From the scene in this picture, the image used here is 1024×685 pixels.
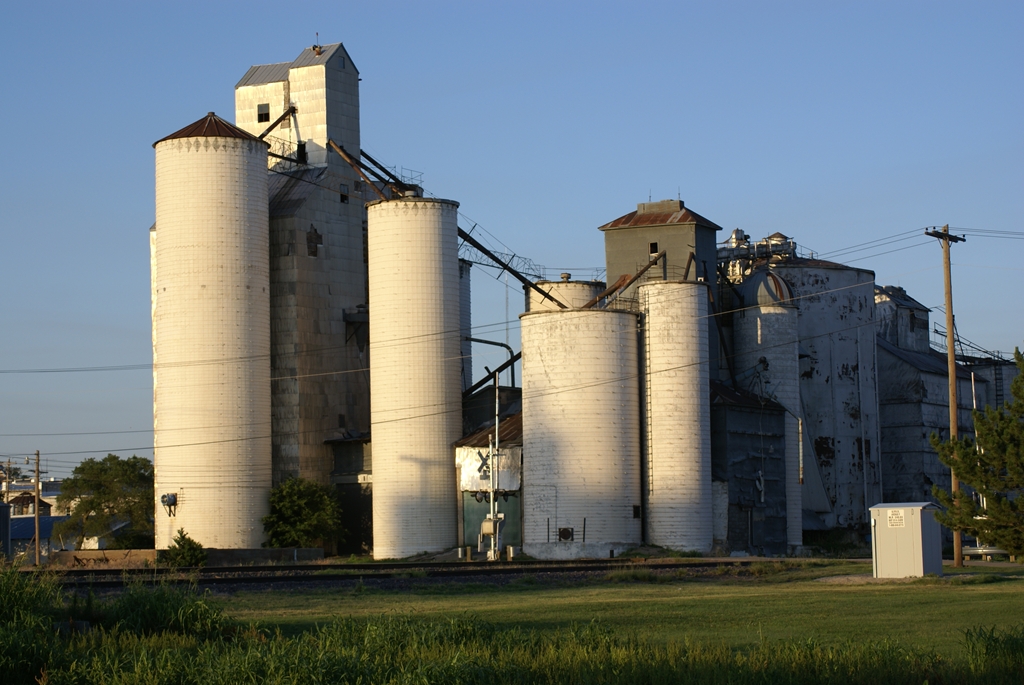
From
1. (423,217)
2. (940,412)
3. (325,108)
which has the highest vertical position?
(325,108)

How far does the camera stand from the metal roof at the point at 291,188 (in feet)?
213

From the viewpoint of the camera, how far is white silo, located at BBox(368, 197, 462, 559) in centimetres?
6016

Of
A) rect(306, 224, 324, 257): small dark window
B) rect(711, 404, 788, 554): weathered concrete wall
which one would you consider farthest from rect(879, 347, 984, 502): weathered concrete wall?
rect(306, 224, 324, 257): small dark window

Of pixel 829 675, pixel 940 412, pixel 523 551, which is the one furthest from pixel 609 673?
pixel 940 412

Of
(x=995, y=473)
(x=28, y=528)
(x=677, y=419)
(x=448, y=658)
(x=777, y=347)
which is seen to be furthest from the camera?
(x=28, y=528)

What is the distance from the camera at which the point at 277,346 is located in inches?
2515

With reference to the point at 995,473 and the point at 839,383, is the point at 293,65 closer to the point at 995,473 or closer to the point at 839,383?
the point at 839,383

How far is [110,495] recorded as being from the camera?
75.4 meters

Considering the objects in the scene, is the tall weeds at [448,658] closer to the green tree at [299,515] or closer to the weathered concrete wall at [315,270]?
the green tree at [299,515]

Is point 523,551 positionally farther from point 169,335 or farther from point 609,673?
point 609,673

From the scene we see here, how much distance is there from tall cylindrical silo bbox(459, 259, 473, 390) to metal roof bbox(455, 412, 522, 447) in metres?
5.46

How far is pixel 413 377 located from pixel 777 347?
58.2ft

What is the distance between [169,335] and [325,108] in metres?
15.9

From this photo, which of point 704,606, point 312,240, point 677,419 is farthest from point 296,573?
point 312,240
